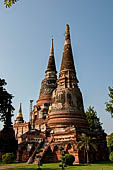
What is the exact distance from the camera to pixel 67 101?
39.6 meters

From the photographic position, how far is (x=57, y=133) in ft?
109

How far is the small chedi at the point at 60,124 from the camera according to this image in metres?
30.4

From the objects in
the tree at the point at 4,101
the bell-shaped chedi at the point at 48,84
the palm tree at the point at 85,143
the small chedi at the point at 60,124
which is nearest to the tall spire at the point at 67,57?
the small chedi at the point at 60,124

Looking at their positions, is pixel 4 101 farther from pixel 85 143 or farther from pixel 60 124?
pixel 60 124

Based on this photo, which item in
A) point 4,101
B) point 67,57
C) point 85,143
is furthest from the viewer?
point 67,57

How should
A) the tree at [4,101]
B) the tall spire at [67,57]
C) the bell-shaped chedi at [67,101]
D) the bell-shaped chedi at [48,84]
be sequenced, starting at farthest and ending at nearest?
the bell-shaped chedi at [48,84]
the tall spire at [67,57]
the bell-shaped chedi at [67,101]
the tree at [4,101]

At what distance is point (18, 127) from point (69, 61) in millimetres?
22448

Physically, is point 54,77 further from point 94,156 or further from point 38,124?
point 94,156

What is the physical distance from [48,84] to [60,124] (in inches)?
719

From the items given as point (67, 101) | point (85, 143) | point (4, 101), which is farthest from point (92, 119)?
point (4, 101)

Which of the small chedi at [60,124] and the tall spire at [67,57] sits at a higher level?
the tall spire at [67,57]

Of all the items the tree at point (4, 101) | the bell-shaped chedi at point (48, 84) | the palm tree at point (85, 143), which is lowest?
the palm tree at point (85, 143)

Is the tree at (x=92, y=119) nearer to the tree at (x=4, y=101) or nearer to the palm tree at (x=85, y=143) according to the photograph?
the palm tree at (x=85, y=143)

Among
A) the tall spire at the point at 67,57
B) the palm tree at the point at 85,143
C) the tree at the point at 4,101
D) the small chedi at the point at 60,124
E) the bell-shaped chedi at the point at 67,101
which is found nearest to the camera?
the tree at the point at 4,101
